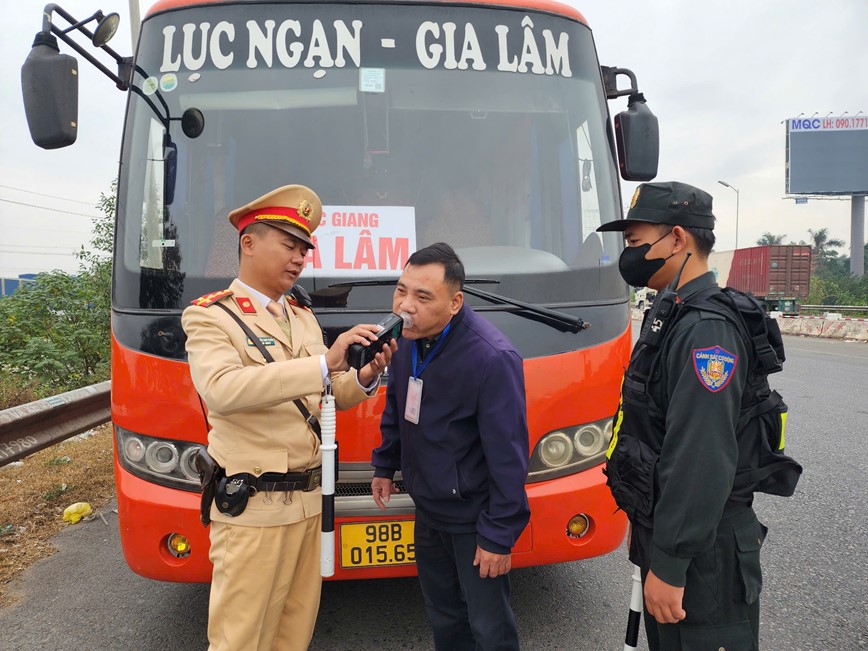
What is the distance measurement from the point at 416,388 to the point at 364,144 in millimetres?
1272

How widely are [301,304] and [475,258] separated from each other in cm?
87

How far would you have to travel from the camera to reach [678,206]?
1.82 m

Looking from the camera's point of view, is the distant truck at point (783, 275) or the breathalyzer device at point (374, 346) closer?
the breathalyzer device at point (374, 346)

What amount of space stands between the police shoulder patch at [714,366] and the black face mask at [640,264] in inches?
14.3

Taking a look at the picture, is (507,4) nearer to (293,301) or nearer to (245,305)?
(293,301)

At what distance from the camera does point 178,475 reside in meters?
2.44

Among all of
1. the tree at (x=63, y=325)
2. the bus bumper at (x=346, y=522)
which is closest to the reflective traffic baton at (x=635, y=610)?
the bus bumper at (x=346, y=522)

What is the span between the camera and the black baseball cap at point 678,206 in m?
1.82

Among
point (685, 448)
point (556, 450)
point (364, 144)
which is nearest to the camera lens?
point (685, 448)

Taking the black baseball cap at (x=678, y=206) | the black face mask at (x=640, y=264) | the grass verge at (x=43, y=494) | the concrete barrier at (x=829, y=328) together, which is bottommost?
the grass verge at (x=43, y=494)

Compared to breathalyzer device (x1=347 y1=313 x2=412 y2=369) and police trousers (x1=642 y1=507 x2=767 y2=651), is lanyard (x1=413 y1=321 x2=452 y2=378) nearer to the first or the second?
breathalyzer device (x1=347 y1=313 x2=412 y2=369)

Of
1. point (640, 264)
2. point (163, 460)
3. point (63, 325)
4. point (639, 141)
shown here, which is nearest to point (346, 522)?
point (163, 460)

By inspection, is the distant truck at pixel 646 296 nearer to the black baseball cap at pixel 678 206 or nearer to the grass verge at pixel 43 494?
the black baseball cap at pixel 678 206

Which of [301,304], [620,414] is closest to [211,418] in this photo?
[301,304]
